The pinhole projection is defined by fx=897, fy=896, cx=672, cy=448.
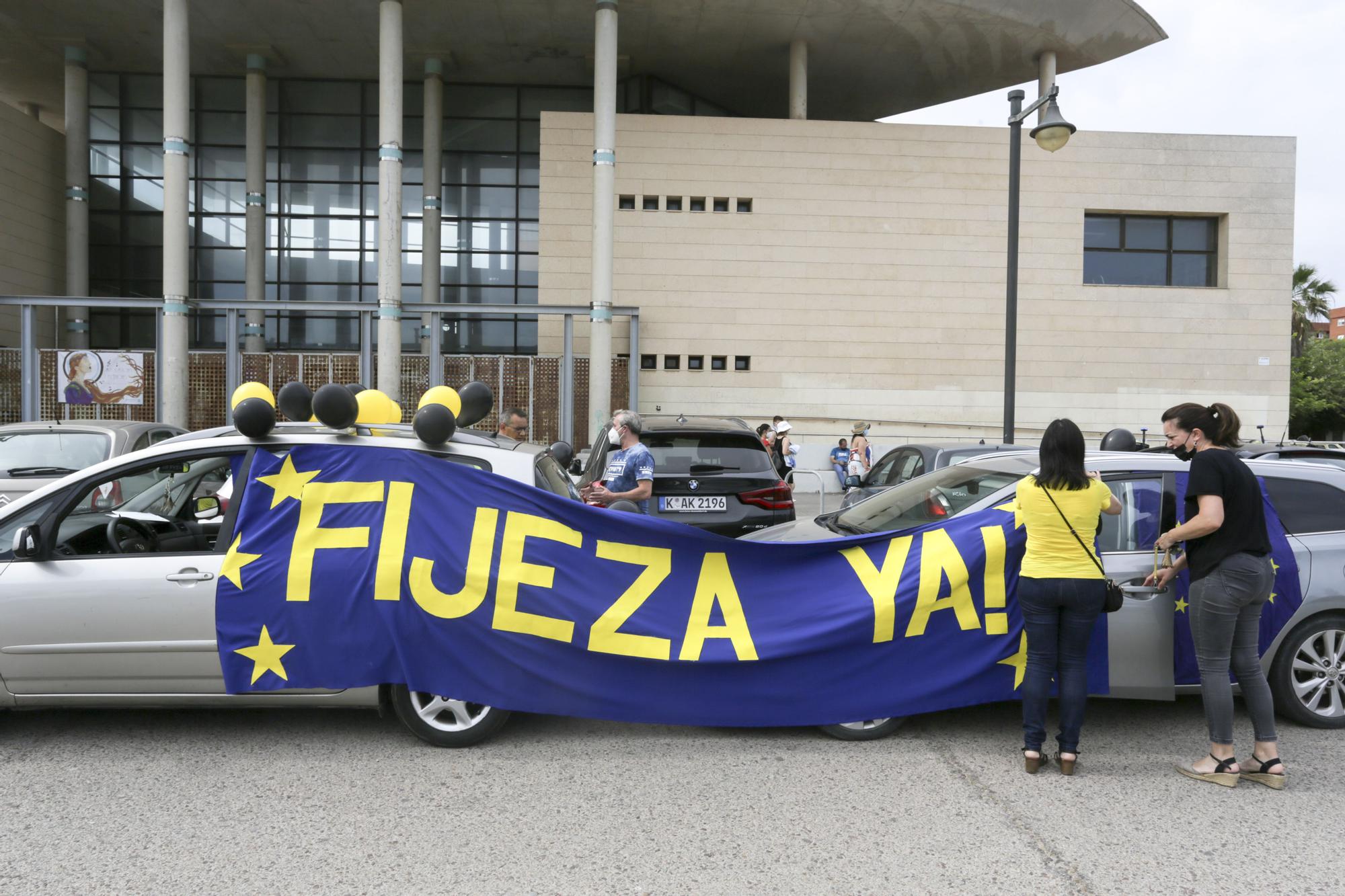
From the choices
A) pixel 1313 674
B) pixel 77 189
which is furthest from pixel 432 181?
pixel 1313 674

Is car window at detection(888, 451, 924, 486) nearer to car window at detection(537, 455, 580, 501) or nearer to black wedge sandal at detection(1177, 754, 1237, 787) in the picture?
car window at detection(537, 455, 580, 501)

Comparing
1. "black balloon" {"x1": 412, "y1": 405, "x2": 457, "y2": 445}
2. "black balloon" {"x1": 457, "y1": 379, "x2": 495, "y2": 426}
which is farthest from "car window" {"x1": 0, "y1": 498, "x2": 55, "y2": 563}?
"black balloon" {"x1": 457, "y1": 379, "x2": 495, "y2": 426}

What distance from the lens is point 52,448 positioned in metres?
8.14

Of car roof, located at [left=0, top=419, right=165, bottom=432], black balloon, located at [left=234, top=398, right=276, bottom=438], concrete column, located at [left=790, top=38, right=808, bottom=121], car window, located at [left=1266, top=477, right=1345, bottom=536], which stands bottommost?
car window, located at [left=1266, top=477, right=1345, bottom=536]

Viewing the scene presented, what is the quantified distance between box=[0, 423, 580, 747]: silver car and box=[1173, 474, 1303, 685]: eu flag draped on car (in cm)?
359

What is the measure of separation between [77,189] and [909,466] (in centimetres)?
2600

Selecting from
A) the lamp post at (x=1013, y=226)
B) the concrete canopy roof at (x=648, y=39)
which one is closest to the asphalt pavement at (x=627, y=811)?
the lamp post at (x=1013, y=226)

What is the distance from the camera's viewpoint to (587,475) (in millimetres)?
8898

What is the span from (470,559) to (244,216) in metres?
26.8

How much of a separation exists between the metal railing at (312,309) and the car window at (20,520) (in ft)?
56.0

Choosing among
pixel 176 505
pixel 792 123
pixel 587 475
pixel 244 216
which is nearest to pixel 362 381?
pixel 244 216

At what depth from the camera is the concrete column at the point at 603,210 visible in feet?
68.8

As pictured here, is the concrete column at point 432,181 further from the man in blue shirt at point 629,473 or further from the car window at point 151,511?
the car window at point 151,511

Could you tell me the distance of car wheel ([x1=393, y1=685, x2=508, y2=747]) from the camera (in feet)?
15.1
